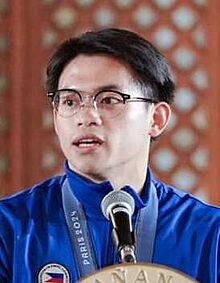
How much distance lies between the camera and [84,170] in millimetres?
1355

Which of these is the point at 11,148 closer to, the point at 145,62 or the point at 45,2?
the point at 45,2

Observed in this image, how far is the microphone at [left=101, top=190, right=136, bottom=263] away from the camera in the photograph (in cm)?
104

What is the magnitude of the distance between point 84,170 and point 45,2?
1.32 m

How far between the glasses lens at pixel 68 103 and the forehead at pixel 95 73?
1 cm

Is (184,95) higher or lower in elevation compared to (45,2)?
lower

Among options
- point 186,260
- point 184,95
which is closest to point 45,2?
point 184,95

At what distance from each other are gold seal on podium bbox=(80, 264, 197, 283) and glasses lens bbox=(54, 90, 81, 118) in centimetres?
42

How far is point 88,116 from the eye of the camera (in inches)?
52.3

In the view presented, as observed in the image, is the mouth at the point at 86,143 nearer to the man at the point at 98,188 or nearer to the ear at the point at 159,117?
the man at the point at 98,188

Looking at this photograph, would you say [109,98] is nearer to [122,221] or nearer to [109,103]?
[109,103]

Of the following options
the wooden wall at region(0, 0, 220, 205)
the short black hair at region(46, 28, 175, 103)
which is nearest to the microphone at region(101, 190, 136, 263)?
the short black hair at region(46, 28, 175, 103)

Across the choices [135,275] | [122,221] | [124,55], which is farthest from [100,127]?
[135,275]

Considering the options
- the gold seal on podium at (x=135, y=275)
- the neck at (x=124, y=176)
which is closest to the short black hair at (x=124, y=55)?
the neck at (x=124, y=176)

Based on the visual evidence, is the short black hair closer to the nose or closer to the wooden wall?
the nose
